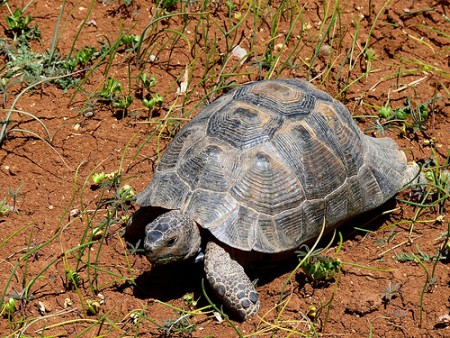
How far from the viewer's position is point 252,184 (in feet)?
14.4

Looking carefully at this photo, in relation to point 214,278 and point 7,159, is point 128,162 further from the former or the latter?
point 214,278

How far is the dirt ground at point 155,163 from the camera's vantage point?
435 centimetres

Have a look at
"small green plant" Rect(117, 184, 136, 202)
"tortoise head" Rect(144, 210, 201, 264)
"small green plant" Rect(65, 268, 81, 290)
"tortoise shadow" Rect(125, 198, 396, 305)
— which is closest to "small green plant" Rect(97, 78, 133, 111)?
"small green plant" Rect(117, 184, 136, 202)

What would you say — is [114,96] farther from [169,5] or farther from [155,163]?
[169,5]

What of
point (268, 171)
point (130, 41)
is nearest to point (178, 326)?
point (268, 171)

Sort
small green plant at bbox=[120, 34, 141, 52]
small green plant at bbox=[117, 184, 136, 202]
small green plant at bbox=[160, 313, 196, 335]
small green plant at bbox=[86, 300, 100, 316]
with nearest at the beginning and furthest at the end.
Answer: small green plant at bbox=[160, 313, 196, 335], small green plant at bbox=[86, 300, 100, 316], small green plant at bbox=[117, 184, 136, 202], small green plant at bbox=[120, 34, 141, 52]

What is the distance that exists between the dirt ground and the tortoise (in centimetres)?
28

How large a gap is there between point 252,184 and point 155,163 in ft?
3.60

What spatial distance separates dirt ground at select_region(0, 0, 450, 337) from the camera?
4.35m

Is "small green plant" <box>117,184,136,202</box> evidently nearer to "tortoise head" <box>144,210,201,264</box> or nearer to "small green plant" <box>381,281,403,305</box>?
"tortoise head" <box>144,210,201,264</box>

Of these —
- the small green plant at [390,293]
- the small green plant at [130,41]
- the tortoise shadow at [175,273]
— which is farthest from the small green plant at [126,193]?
the small green plant at [390,293]

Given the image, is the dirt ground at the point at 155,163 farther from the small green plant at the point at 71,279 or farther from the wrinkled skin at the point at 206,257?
the wrinkled skin at the point at 206,257

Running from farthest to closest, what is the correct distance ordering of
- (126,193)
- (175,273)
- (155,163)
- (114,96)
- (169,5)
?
(169,5) → (114,96) → (155,163) → (126,193) → (175,273)

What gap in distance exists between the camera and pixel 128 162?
207 inches
